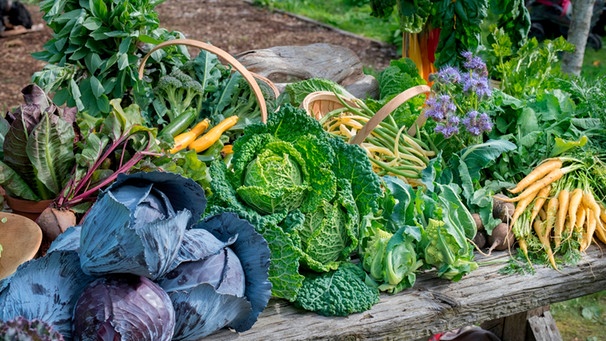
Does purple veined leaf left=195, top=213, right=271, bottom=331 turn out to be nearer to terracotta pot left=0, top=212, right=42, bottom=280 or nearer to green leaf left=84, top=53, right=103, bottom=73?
terracotta pot left=0, top=212, right=42, bottom=280

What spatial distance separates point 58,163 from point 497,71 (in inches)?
80.7

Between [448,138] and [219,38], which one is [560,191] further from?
[219,38]

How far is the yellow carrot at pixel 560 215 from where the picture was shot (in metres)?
2.26

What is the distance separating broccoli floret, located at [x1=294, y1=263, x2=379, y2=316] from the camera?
1.84 m

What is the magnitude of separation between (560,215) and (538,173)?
0.18m

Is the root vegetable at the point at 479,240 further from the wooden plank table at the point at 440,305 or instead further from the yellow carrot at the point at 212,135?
the yellow carrot at the point at 212,135

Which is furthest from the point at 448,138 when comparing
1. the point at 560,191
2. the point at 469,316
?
the point at 469,316

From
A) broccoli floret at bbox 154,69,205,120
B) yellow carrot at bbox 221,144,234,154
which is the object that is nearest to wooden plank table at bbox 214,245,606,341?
yellow carrot at bbox 221,144,234,154

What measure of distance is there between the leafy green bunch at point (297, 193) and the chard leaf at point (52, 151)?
47 cm

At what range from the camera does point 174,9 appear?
8547mm

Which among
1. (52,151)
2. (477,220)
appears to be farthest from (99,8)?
(477,220)

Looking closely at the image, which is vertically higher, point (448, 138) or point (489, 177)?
point (448, 138)

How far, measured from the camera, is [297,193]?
1.89 metres

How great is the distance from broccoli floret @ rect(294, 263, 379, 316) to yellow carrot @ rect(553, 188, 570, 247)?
744 mm
